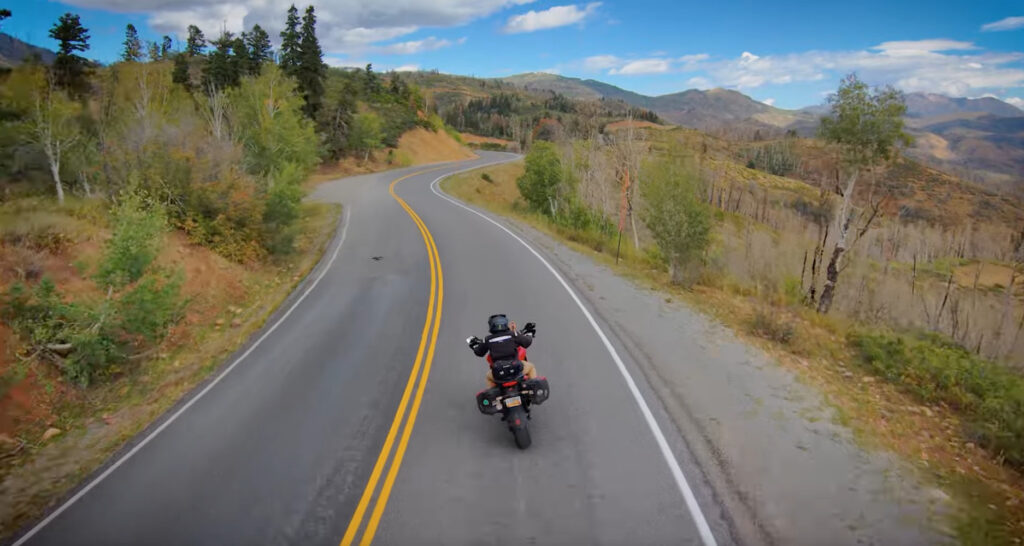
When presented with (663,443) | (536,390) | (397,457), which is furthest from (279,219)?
(663,443)

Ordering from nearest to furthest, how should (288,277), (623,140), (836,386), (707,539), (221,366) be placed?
(707,539), (836,386), (221,366), (288,277), (623,140)

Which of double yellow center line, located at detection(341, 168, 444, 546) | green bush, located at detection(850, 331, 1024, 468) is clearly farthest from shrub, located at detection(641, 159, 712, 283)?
double yellow center line, located at detection(341, 168, 444, 546)

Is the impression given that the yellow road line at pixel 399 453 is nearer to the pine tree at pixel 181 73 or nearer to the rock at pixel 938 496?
the rock at pixel 938 496

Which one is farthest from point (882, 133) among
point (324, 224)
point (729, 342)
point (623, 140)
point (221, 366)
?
point (623, 140)

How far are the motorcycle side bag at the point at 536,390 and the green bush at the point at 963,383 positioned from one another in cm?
702

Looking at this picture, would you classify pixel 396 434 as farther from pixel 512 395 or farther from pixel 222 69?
pixel 222 69

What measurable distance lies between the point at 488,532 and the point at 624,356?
5440mm

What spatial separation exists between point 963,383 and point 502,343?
990cm

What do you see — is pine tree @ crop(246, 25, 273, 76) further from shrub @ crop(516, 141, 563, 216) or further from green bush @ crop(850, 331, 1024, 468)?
green bush @ crop(850, 331, 1024, 468)

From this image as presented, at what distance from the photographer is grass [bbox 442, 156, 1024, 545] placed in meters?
6.35

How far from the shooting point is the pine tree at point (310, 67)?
174 feet

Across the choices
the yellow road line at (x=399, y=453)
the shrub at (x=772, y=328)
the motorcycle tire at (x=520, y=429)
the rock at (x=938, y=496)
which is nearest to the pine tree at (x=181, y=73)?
the yellow road line at (x=399, y=453)

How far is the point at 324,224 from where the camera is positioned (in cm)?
2716

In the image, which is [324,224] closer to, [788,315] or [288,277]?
[288,277]
